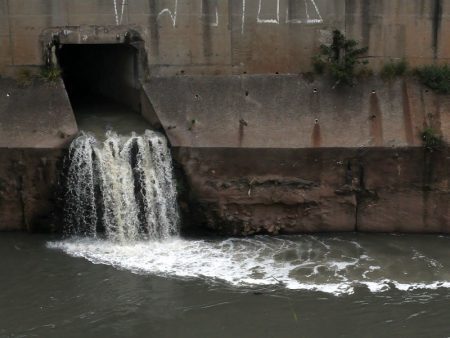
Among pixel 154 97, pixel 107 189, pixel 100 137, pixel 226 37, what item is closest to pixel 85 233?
pixel 107 189

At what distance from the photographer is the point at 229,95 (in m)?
10.8

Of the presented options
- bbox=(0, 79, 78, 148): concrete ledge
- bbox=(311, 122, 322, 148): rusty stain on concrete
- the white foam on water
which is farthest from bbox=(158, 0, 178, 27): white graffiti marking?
the white foam on water

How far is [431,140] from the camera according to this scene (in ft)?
33.7

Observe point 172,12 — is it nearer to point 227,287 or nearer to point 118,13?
point 118,13

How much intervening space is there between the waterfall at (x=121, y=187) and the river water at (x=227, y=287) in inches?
11.5

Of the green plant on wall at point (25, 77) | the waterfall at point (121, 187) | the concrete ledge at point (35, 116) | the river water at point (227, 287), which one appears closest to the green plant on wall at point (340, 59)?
the river water at point (227, 287)

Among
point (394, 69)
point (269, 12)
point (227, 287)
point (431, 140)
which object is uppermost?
point (269, 12)

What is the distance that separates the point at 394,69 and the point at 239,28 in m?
2.61

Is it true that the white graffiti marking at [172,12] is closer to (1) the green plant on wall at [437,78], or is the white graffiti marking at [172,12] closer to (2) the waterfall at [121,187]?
(2) the waterfall at [121,187]

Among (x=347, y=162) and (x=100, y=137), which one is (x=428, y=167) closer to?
(x=347, y=162)

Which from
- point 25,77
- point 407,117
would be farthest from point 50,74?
point 407,117

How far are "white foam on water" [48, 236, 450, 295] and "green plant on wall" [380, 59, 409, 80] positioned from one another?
283 centimetres

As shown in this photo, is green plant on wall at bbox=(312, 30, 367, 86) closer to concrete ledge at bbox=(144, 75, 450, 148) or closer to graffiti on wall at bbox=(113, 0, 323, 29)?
concrete ledge at bbox=(144, 75, 450, 148)

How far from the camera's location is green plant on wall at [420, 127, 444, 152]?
33.7ft
